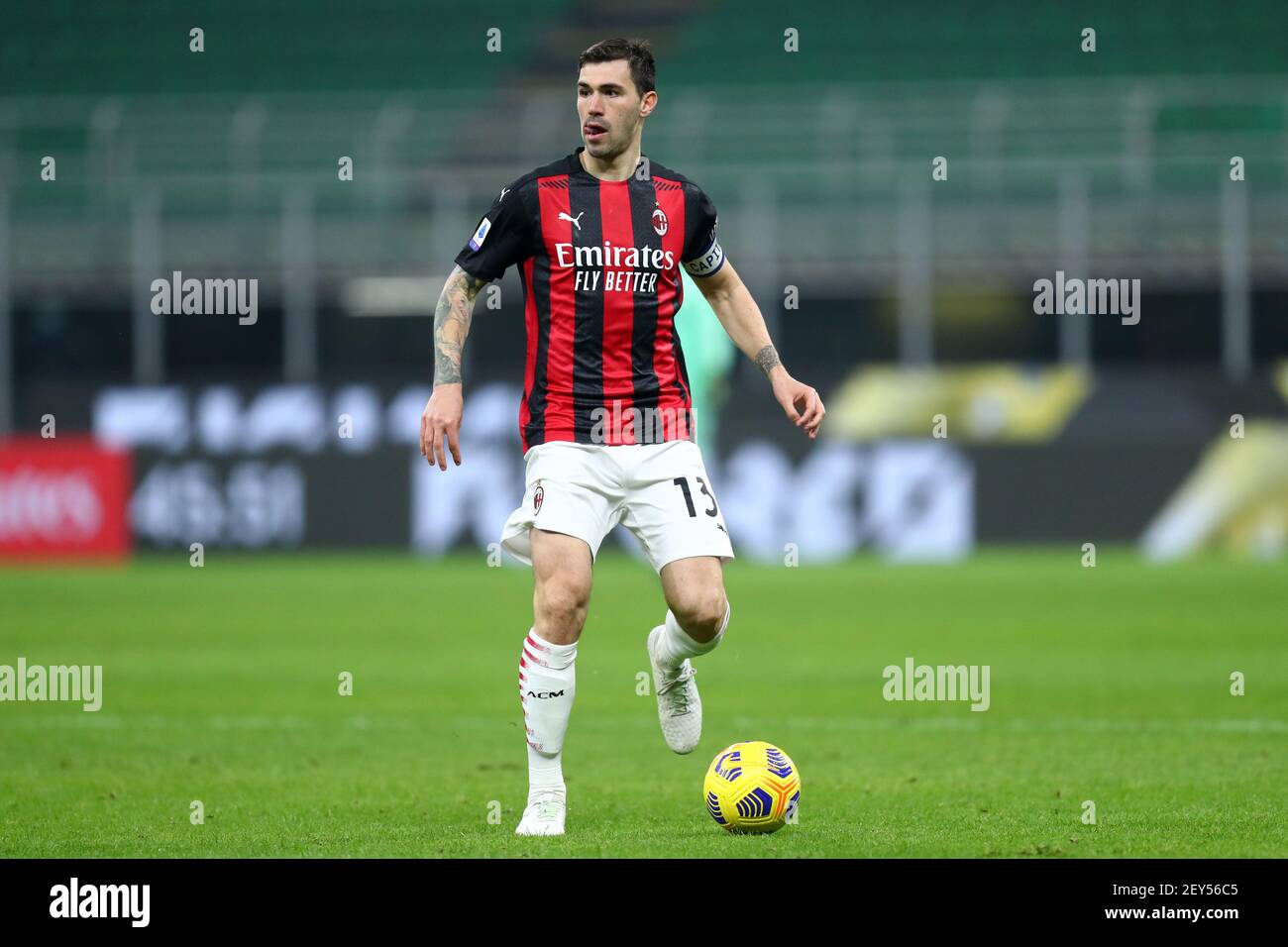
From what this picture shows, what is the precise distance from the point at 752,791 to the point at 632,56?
228 centimetres

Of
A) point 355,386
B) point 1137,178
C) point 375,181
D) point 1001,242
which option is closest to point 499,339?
point 375,181

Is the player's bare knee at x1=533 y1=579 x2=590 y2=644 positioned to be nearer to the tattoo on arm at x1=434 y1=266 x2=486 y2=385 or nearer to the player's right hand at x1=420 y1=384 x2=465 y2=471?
the player's right hand at x1=420 y1=384 x2=465 y2=471

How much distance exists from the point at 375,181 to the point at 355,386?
450cm

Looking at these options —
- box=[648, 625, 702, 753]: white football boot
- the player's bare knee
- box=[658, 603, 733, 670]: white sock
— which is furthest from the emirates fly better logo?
box=[648, 625, 702, 753]: white football boot

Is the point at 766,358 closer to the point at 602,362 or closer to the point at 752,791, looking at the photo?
the point at 602,362

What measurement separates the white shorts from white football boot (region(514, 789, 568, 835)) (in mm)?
749

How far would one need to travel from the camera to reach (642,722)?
30.7ft

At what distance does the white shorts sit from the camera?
6051mm

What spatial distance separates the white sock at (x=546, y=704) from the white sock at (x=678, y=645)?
49cm

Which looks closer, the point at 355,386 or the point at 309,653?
the point at 309,653

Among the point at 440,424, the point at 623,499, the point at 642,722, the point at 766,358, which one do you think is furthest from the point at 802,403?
the point at 642,722

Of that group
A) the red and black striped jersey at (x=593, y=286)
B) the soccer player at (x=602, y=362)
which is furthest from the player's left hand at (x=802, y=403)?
the red and black striped jersey at (x=593, y=286)

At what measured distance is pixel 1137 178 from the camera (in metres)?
24.0
